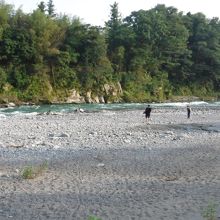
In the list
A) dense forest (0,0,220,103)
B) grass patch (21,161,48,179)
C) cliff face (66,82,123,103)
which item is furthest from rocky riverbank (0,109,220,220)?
cliff face (66,82,123,103)

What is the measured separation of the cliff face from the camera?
68.3m

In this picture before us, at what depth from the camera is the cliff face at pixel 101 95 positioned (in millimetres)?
68312

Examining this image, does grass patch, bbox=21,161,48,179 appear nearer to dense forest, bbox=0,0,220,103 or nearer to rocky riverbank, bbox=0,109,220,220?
rocky riverbank, bbox=0,109,220,220

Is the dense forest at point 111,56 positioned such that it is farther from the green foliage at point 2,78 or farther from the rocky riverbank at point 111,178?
the rocky riverbank at point 111,178

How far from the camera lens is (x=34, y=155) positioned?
51.0ft

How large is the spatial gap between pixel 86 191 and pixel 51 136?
10.8 meters

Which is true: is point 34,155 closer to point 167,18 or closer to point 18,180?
point 18,180

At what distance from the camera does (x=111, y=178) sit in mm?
12070

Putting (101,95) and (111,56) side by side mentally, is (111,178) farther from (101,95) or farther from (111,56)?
(111,56)

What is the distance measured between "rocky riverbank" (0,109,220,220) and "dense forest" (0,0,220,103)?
43373 mm

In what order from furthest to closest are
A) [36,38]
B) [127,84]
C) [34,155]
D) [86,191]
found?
[127,84], [36,38], [34,155], [86,191]

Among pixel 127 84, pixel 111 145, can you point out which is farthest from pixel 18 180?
pixel 127 84

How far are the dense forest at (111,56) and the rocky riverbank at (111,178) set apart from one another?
43.4m

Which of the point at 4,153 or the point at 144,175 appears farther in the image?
the point at 4,153
